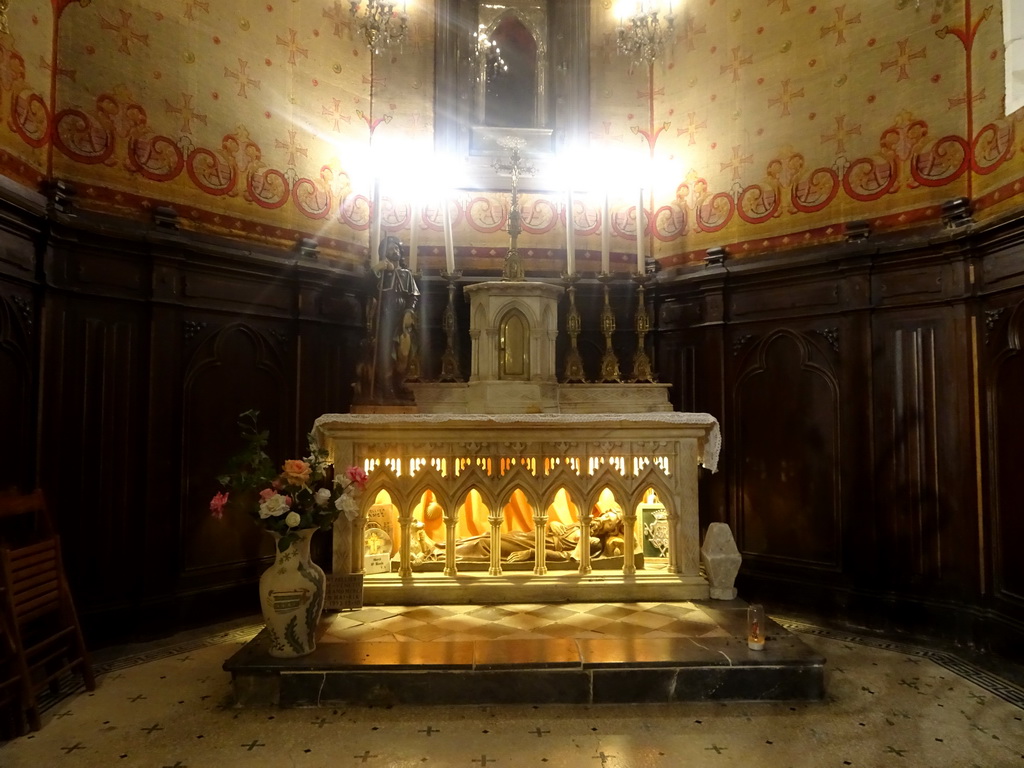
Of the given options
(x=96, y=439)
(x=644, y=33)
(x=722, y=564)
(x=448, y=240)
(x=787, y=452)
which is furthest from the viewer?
(x=644, y=33)

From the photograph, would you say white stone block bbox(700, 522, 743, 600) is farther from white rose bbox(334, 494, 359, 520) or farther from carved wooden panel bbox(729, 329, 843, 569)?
white rose bbox(334, 494, 359, 520)

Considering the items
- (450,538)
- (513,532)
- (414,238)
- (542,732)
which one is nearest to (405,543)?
(450,538)

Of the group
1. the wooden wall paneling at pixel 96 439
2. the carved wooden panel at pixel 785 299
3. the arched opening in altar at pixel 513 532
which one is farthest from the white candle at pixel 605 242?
the wooden wall paneling at pixel 96 439

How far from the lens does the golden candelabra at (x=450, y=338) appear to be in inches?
220

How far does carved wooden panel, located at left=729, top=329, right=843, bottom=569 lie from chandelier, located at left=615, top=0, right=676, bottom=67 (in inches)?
111

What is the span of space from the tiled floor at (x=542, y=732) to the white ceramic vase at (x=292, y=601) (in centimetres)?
37

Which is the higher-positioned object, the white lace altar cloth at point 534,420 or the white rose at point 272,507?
the white lace altar cloth at point 534,420

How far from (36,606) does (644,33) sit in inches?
245

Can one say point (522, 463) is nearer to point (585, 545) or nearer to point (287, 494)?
point (585, 545)

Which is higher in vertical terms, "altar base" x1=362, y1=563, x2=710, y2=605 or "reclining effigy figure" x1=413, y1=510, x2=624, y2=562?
"reclining effigy figure" x1=413, y1=510, x2=624, y2=562

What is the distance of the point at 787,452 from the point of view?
5555 millimetres

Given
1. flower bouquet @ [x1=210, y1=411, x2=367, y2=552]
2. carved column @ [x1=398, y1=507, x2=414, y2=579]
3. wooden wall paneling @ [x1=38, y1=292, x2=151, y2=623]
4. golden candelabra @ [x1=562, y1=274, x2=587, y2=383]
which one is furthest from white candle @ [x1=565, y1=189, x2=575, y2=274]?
wooden wall paneling @ [x1=38, y1=292, x2=151, y2=623]

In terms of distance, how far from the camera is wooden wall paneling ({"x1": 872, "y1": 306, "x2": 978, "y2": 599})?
15.6 ft

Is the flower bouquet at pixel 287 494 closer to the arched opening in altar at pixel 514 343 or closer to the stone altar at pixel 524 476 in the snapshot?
the stone altar at pixel 524 476
